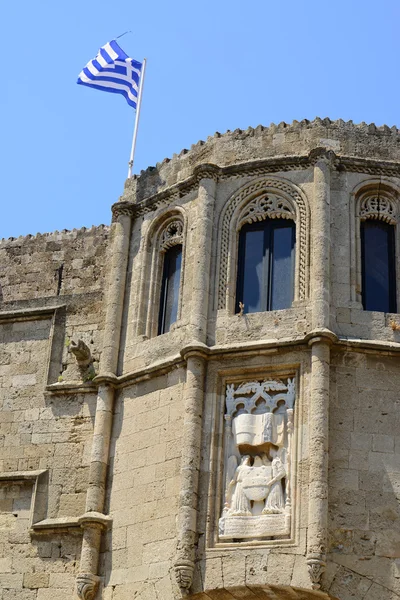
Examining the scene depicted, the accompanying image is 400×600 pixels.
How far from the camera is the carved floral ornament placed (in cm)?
2153

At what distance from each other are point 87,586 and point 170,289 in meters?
5.47

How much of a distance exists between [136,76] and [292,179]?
531 cm

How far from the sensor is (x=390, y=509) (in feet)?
58.8

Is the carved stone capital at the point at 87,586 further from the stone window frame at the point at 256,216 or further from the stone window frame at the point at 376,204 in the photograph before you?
the stone window frame at the point at 376,204

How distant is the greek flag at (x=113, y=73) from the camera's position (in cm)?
2417

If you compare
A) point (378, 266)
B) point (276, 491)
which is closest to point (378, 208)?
point (378, 266)

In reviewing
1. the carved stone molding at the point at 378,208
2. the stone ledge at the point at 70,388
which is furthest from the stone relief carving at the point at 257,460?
the carved stone molding at the point at 378,208

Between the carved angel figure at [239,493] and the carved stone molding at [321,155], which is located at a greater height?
the carved stone molding at [321,155]

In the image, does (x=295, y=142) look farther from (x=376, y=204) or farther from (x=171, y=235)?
(x=171, y=235)

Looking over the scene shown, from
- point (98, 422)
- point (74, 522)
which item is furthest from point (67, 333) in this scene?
point (74, 522)

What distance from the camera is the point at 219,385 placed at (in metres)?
19.3

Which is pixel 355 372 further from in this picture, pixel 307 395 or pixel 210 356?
pixel 210 356

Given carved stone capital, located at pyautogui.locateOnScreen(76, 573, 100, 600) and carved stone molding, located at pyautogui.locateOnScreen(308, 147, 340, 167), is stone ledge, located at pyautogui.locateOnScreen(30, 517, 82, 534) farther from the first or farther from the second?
carved stone molding, located at pyautogui.locateOnScreen(308, 147, 340, 167)

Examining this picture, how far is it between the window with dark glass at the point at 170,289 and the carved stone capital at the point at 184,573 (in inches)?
179
